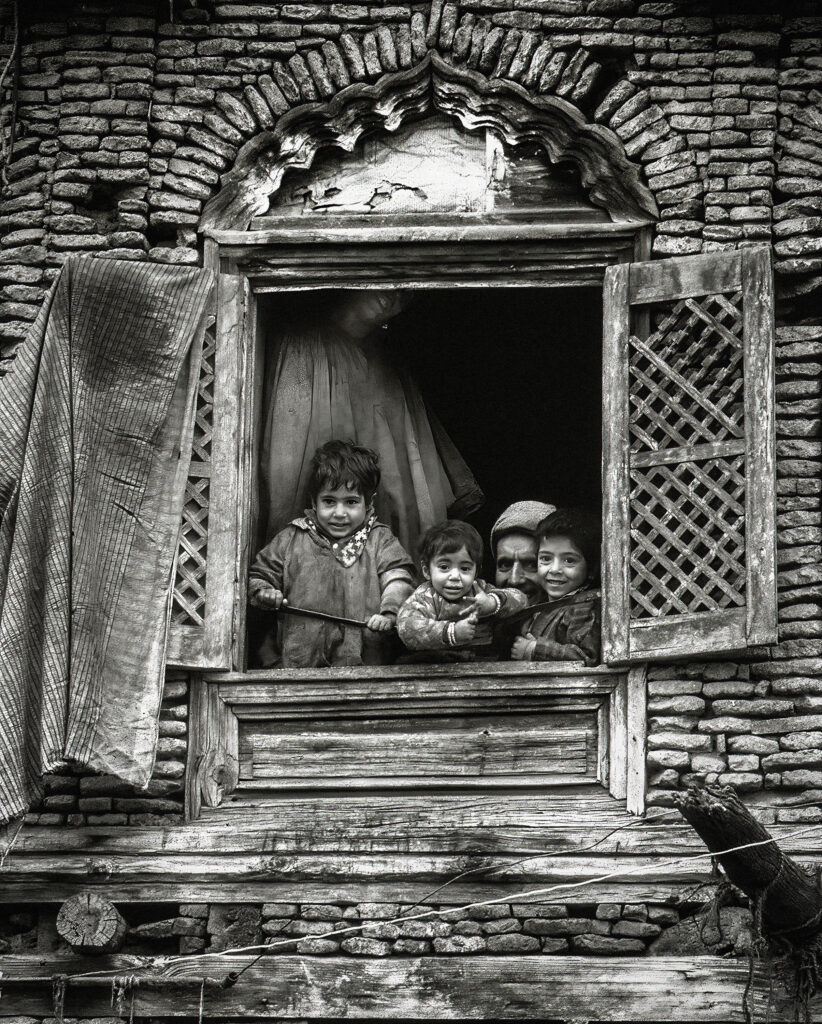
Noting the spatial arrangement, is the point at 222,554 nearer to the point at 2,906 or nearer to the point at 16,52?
the point at 2,906

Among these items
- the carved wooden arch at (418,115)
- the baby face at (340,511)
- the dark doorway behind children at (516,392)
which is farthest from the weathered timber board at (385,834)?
the dark doorway behind children at (516,392)

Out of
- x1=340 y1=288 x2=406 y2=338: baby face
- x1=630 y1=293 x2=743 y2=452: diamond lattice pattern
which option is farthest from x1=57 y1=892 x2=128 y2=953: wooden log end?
x1=340 y1=288 x2=406 y2=338: baby face

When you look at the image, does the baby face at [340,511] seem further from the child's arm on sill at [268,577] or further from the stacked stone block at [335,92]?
the stacked stone block at [335,92]

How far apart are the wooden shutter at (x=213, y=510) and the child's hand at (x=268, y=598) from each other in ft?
1.07

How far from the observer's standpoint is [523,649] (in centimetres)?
946

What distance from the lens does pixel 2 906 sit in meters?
8.77

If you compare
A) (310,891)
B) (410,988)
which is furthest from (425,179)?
(410,988)

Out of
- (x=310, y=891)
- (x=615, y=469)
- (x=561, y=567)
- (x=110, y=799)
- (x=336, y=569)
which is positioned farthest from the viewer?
(x=561, y=567)

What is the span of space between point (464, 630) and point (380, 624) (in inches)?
16.2

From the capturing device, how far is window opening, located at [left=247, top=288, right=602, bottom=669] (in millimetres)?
11766

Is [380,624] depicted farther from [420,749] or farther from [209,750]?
[209,750]

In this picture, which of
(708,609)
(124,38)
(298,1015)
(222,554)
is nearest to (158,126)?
(124,38)

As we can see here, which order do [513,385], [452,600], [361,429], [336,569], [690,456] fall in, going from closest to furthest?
[690,456], [452,600], [336,569], [361,429], [513,385]

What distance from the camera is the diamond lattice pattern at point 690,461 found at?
8.82 metres
